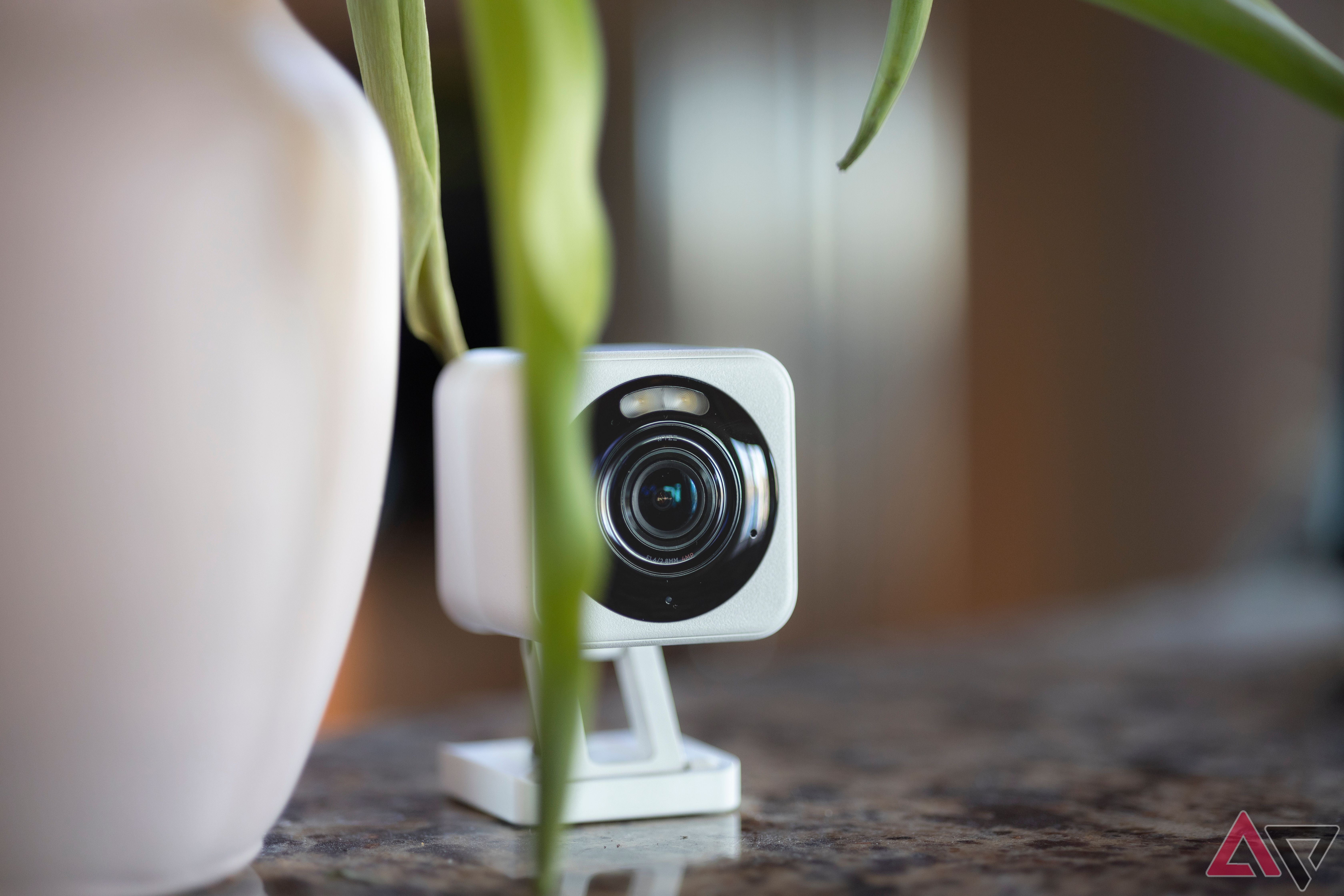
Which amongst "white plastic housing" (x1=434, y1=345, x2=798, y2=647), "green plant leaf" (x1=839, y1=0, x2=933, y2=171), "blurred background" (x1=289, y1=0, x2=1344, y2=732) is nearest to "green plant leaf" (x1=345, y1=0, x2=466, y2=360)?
"white plastic housing" (x1=434, y1=345, x2=798, y2=647)

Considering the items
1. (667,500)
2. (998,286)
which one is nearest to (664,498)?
(667,500)

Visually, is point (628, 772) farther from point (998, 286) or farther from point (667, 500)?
point (998, 286)

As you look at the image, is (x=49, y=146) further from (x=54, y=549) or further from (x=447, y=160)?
(x=447, y=160)

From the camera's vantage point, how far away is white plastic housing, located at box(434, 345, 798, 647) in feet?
1.73

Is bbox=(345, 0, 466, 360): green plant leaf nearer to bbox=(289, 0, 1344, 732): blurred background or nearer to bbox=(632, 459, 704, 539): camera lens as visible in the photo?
bbox=(632, 459, 704, 539): camera lens

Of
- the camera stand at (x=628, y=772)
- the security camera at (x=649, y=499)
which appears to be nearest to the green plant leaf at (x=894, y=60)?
the security camera at (x=649, y=499)

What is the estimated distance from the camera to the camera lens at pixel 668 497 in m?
0.54

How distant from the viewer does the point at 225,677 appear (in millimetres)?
437

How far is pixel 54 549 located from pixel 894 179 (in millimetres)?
2254

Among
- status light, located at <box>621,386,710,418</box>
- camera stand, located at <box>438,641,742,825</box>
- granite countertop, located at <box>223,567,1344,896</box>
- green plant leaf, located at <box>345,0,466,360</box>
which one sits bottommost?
granite countertop, located at <box>223,567,1344,896</box>

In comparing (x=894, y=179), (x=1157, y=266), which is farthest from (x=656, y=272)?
(x=1157, y=266)

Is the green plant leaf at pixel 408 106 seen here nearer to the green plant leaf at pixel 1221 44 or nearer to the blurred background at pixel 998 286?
the green plant leaf at pixel 1221 44

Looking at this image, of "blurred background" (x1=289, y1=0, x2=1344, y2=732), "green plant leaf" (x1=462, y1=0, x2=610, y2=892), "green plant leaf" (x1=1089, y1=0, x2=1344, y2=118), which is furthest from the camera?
"blurred background" (x1=289, y1=0, x2=1344, y2=732)

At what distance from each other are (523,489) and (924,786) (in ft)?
0.98
